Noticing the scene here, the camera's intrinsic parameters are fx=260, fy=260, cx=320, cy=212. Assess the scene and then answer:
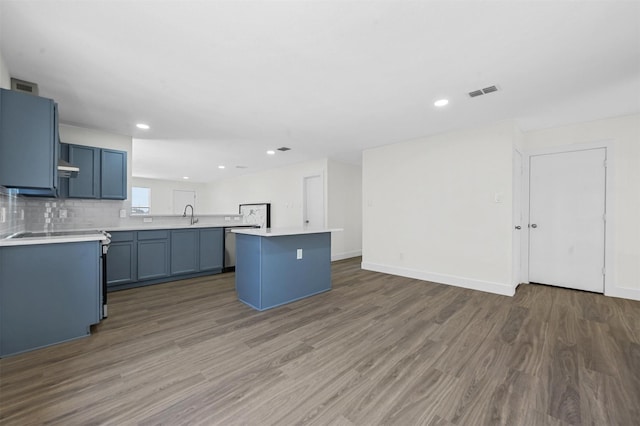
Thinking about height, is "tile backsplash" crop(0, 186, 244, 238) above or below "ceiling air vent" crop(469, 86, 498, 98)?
below

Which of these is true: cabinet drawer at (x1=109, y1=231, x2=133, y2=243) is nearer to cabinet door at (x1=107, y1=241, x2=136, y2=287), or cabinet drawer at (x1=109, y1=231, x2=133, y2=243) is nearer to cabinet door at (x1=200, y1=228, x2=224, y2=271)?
cabinet door at (x1=107, y1=241, x2=136, y2=287)

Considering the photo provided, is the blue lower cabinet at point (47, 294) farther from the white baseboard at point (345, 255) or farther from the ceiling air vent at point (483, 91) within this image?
the white baseboard at point (345, 255)

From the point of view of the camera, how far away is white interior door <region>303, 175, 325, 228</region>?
6.36 m

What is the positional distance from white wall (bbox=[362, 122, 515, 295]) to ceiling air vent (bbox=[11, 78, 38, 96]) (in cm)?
474

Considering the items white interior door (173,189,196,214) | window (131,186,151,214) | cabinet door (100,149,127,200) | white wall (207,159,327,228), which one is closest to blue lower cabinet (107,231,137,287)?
cabinet door (100,149,127,200)

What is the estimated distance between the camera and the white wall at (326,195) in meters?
6.26

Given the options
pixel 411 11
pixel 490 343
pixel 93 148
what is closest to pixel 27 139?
pixel 93 148

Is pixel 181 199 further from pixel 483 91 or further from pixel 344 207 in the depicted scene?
pixel 483 91

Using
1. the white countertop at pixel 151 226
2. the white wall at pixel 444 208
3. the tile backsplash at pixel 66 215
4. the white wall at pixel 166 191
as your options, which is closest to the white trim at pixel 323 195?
the white wall at pixel 444 208

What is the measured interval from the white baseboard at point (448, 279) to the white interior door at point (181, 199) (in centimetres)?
897

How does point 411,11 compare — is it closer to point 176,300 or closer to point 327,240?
point 327,240

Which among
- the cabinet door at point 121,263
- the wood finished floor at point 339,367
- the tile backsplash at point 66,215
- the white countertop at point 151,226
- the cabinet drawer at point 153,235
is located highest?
the tile backsplash at point 66,215

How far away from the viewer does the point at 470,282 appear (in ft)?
13.0

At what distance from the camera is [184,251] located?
4535 millimetres
